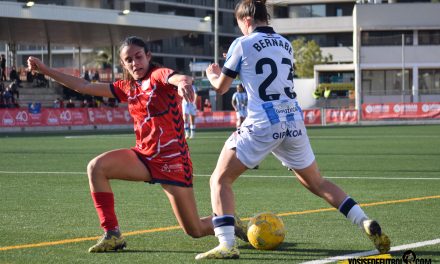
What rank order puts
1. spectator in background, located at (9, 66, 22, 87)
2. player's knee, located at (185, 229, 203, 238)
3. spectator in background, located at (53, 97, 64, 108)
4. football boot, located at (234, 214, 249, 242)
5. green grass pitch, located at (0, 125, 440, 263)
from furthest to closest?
spectator in background, located at (9, 66, 22, 87)
spectator in background, located at (53, 97, 64, 108)
football boot, located at (234, 214, 249, 242)
player's knee, located at (185, 229, 203, 238)
green grass pitch, located at (0, 125, 440, 263)

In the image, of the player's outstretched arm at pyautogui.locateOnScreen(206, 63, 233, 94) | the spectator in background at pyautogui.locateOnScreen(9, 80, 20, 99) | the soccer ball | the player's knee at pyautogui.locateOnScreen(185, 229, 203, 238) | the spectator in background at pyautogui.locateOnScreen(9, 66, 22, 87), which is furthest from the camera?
the spectator in background at pyautogui.locateOnScreen(9, 66, 22, 87)

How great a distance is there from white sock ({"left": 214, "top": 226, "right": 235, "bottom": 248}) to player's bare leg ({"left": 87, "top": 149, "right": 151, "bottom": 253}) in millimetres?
846

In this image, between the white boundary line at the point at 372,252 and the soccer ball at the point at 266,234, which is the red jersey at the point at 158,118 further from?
the white boundary line at the point at 372,252

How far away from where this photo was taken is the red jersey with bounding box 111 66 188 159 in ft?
28.0

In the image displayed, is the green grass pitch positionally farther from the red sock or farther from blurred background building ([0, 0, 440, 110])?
blurred background building ([0, 0, 440, 110])

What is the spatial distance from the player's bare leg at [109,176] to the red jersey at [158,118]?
0.54 ft

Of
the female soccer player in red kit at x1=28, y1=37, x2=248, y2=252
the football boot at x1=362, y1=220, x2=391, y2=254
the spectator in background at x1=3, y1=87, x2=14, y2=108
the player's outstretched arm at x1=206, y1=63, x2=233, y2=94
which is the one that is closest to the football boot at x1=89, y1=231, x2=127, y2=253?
the female soccer player in red kit at x1=28, y1=37, x2=248, y2=252

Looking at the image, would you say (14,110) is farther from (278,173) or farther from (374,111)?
(278,173)

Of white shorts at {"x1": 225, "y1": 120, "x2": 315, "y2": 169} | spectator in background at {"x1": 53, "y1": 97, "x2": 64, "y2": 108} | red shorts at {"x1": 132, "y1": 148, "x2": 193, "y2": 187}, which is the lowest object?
spectator in background at {"x1": 53, "y1": 97, "x2": 64, "y2": 108}

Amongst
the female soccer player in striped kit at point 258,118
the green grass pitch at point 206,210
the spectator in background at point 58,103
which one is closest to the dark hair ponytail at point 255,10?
the female soccer player in striped kit at point 258,118

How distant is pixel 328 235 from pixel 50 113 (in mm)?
40411

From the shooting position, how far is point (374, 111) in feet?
184

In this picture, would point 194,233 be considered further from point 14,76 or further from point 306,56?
point 306,56

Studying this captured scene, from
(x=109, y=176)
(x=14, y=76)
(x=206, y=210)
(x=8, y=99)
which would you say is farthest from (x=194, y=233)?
(x=14, y=76)
